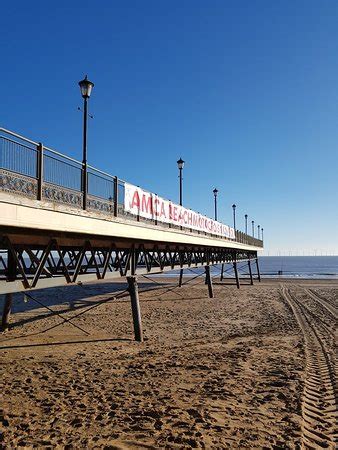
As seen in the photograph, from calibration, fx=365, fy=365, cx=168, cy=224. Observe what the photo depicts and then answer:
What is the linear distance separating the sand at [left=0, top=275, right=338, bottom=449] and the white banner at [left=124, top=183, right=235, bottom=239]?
4.93m

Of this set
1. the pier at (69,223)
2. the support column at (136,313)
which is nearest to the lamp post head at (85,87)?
the pier at (69,223)

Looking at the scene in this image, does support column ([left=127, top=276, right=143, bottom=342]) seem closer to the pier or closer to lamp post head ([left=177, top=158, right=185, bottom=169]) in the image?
the pier

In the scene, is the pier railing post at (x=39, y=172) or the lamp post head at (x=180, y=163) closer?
the pier railing post at (x=39, y=172)

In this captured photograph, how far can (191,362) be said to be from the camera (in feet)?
35.2

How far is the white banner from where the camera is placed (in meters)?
12.9

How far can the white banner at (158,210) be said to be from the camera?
42.4ft

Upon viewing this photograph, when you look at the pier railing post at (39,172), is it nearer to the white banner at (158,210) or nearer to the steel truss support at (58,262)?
the steel truss support at (58,262)

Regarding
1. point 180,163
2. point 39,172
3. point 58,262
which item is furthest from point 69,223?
point 180,163

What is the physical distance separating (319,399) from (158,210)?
378 inches

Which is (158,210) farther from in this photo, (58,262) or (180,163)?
(180,163)

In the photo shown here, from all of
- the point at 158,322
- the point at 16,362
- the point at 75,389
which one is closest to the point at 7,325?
the point at 16,362

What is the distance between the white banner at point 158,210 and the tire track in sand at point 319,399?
7.50m

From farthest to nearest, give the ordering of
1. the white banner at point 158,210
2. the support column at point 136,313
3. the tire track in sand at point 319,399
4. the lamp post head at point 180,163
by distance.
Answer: the lamp post head at point 180,163
the support column at point 136,313
the white banner at point 158,210
the tire track in sand at point 319,399

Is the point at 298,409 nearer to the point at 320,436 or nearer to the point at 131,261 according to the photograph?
the point at 320,436
